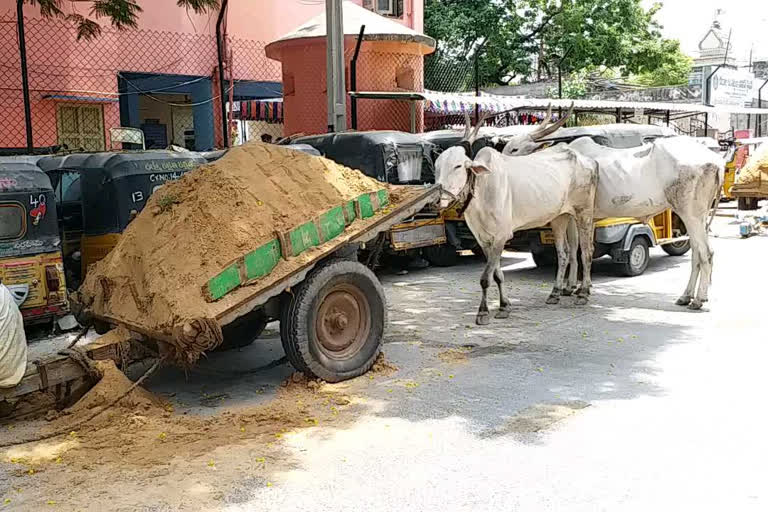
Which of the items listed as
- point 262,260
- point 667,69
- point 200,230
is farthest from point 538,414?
point 667,69

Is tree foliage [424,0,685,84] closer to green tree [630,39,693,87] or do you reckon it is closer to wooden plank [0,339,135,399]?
green tree [630,39,693,87]

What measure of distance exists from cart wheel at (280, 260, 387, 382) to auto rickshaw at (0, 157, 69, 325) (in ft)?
9.36

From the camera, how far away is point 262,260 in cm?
564

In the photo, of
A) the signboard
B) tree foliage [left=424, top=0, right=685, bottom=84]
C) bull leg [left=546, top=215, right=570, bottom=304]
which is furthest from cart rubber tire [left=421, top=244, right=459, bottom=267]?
tree foliage [left=424, top=0, right=685, bottom=84]

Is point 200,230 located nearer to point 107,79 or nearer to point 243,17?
point 107,79

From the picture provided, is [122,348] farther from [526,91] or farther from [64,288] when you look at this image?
[526,91]

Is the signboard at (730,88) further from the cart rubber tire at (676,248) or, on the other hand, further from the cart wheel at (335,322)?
the cart wheel at (335,322)

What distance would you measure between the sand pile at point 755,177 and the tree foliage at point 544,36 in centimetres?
1376

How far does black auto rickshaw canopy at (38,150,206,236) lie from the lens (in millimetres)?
8148

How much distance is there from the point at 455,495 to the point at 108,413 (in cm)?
263

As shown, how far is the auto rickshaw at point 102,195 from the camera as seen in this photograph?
8156 millimetres

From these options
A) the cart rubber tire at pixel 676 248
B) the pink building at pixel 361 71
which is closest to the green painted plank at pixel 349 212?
the cart rubber tire at pixel 676 248

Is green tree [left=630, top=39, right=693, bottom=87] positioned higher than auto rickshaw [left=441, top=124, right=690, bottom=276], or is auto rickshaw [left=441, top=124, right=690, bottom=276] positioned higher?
green tree [left=630, top=39, right=693, bottom=87]

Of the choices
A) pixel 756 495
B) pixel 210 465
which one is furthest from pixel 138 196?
pixel 756 495
